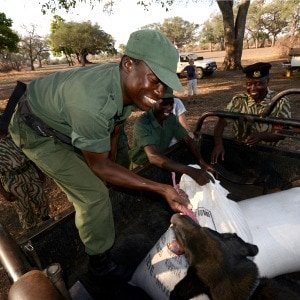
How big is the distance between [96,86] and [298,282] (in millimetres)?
1652

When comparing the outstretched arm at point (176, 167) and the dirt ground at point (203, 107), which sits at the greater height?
the outstretched arm at point (176, 167)

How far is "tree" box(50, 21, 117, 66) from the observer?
41406 millimetres

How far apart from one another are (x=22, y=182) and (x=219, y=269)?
182 cm

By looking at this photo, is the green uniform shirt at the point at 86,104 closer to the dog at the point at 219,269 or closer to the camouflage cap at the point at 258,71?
the dog at the point at 219,269

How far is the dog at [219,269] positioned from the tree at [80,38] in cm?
4229

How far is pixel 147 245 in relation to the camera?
212cm

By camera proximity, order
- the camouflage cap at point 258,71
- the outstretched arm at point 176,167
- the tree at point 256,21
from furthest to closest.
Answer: the tree at point 256,21, the camouflage cap at point 258,71, the outstretched arm at point 176,167

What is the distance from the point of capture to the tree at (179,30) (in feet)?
232

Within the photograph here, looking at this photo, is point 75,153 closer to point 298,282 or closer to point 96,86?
point 96,86

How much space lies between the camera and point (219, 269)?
1.32m

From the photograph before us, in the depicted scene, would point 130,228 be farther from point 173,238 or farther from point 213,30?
point 213,30

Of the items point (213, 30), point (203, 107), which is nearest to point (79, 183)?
point (203, 107)

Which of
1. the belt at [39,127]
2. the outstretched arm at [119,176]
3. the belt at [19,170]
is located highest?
the belt at [39,127]

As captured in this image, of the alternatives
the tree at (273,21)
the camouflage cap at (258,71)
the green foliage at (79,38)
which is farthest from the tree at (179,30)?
the camouflage cap at (258,71)
